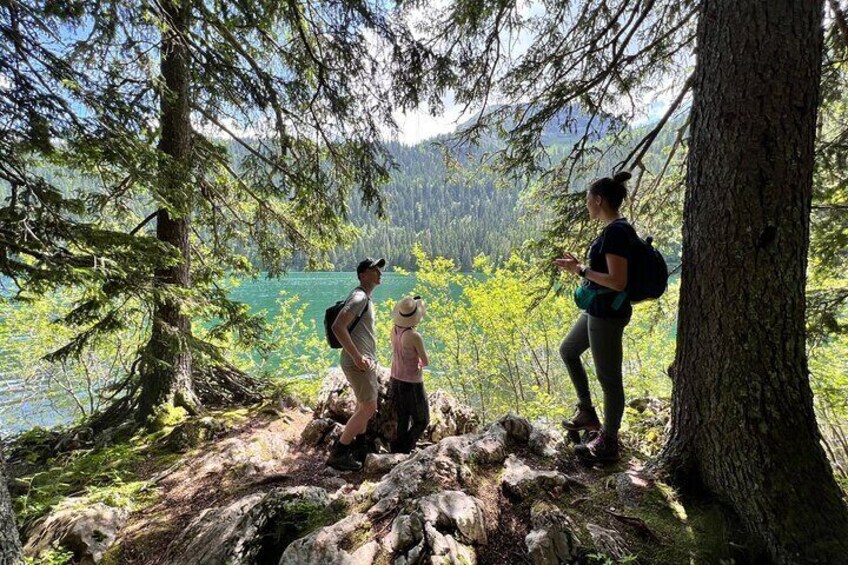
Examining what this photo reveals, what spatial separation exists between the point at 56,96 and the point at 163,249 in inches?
44.6

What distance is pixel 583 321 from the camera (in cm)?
278

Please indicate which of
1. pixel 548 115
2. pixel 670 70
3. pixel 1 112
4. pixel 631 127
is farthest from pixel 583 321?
pixel 1 112

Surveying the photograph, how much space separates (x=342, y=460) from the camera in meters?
3.74

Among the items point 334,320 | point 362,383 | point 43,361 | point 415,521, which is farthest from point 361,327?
point 43,361

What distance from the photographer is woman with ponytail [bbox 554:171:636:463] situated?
2.29 meters

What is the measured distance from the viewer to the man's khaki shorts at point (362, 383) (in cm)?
363

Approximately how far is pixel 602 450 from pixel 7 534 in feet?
10.9

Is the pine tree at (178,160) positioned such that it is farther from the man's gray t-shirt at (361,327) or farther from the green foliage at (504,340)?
the green foliage at (504,340)

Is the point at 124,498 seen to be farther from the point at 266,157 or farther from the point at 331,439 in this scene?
the point at 266,157

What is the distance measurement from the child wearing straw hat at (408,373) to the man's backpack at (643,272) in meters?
2.14

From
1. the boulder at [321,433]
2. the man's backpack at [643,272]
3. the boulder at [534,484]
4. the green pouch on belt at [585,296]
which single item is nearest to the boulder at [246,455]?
the boulder at [321,433]

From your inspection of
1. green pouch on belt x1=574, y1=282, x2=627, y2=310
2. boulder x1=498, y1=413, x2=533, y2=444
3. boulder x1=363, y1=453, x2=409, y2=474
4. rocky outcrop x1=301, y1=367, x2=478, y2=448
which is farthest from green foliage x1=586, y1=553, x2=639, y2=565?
rocky outcrop x1=301, y1=367, x2=478, y2=448

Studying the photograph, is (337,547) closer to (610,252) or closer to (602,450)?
(602,450)

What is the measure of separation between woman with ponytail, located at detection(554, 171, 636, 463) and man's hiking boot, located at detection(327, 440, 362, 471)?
2.09 meters
